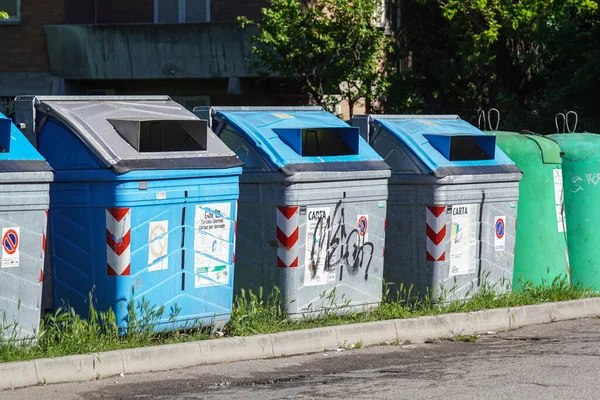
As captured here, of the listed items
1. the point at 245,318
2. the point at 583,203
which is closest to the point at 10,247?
the point at 245,318

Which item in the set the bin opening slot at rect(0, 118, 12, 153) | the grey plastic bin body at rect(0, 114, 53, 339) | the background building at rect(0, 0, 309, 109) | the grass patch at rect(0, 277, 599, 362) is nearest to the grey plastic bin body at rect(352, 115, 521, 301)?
the grass patch at rect(0, 277, 599, 362)

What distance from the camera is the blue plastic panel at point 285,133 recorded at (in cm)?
862

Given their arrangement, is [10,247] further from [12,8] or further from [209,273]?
[12,8]

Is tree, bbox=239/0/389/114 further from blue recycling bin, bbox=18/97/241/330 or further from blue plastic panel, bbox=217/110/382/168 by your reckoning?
blue recycling bin, bbox=18/97/241/330

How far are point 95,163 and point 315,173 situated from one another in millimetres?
1831

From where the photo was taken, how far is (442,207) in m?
9.49

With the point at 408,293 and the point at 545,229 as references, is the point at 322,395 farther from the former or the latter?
the point at 545,229

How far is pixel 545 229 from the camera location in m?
10.7

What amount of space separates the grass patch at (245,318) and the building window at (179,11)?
13.9m

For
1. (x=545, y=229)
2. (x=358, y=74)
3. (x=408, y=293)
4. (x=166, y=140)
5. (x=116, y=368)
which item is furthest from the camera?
(x=358, y=74)

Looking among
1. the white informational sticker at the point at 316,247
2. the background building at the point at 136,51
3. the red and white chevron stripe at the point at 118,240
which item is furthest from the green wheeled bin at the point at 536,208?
the background building at the point at 136,51

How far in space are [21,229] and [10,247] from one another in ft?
0.45

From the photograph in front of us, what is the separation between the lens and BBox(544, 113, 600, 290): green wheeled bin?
10.9m

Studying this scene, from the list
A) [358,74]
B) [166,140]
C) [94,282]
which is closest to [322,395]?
[94,282]
